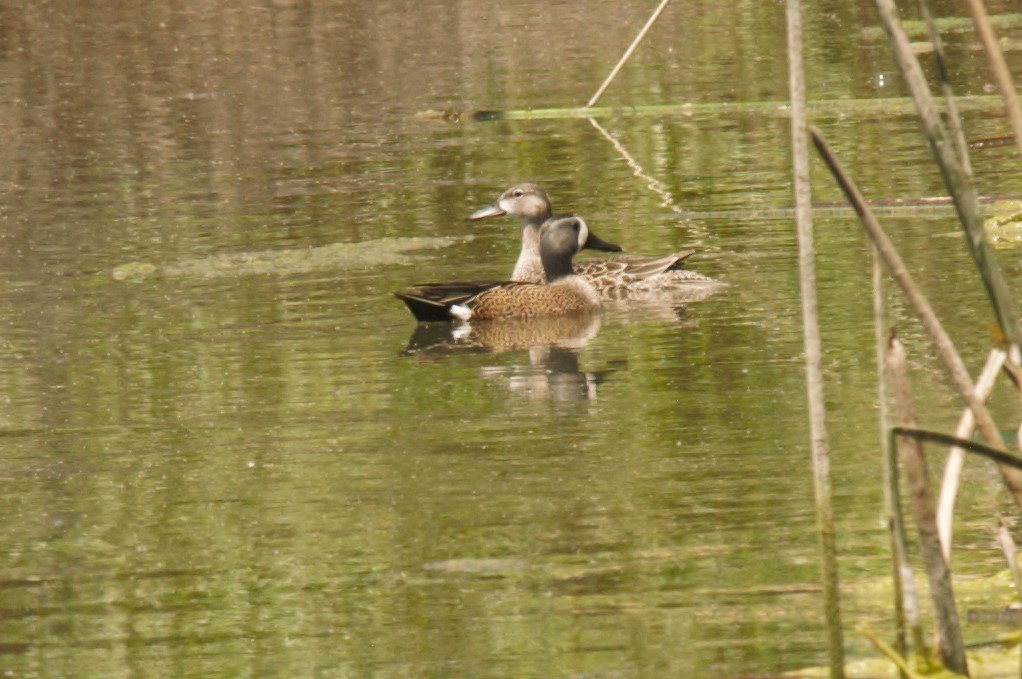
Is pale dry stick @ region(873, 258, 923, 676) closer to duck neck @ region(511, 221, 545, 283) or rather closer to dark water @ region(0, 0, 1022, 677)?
dark water @ region(0, 0, 1022, 677)

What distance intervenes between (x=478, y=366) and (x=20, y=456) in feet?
7.92

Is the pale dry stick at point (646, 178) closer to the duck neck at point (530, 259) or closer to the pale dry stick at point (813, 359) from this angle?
the duck neck at point (530, 259)

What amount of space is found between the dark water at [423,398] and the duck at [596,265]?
0.18 meters

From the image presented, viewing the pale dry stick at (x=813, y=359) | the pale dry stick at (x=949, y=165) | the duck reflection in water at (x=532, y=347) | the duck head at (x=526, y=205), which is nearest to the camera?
the pale dry stick at (x=949, y=165)

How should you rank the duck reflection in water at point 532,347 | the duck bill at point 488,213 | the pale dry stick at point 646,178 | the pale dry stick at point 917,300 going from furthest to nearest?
the pale dry stick at point 646,178 → the duck bill at point 488,213 → the duck reflection in water at point 532,347 → the pale dry stick at point 917,300

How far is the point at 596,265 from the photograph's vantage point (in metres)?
11.8

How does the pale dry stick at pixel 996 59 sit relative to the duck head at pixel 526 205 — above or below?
above

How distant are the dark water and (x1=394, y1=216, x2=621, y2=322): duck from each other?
0.72 ft

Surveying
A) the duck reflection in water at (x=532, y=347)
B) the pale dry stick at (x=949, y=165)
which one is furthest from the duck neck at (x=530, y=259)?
the pale dry stick at (x=949, y=165)

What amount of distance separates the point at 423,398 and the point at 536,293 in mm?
2452

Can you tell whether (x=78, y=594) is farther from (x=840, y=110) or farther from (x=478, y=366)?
(x=840, y=110)

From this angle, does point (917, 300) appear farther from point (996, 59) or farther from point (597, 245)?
point (597, 245)

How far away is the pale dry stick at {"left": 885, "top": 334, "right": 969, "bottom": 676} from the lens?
3.96 m

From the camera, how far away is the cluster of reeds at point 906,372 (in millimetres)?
3697
